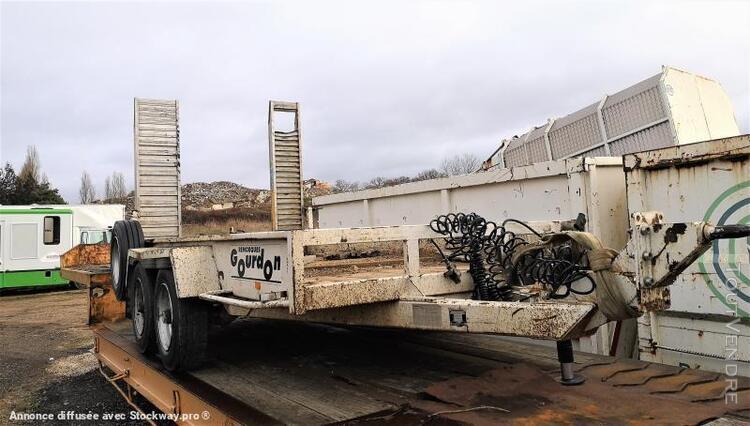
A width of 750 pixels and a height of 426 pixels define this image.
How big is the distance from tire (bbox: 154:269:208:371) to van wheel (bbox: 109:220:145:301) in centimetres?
103

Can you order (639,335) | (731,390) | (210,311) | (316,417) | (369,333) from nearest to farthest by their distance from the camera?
(731,390) → (316,417) → (639,335) → (210,311) → (369,333)

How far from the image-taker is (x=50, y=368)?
24.5 feet

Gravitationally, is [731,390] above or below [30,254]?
below

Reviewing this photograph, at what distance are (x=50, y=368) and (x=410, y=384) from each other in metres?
6.02

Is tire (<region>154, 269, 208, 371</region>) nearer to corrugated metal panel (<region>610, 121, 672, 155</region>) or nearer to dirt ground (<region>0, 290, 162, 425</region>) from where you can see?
dirt ground (<region>0, 290, 162, 425</region>)

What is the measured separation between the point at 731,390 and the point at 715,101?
4006 mm

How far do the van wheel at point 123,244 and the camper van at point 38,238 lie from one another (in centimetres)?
1145

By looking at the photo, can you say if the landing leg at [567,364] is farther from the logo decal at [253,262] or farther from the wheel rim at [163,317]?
the wheel rim at [163,317]

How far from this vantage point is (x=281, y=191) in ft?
21.8

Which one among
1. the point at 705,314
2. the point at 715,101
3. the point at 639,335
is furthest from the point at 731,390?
the point at 715,101

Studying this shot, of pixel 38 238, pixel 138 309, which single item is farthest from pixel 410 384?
pixel 38 238

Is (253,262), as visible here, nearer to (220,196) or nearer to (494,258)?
(494,258)

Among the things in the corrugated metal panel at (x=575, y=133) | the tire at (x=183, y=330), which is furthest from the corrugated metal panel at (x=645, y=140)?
the tire at (x=183, y=330)

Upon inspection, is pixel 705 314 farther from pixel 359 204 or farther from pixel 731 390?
pixel 359 204
